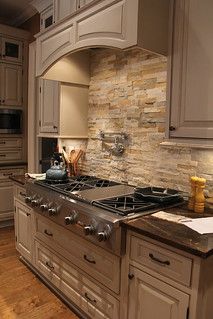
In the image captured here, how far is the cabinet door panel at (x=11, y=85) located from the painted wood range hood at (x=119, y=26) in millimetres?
1788

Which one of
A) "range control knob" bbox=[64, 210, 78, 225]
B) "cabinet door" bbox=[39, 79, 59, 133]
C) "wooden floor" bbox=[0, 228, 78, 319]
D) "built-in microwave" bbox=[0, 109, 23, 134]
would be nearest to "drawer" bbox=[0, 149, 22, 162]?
"built-in microwave" bbox=[0, 109, 23, 134]

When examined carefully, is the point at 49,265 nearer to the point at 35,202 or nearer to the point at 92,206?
the point at 35,202

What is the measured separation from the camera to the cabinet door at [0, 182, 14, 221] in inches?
148

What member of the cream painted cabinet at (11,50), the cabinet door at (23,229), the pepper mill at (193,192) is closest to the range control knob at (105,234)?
the pepper mill at (193,192)

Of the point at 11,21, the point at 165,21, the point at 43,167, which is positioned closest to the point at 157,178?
the point at 165,21

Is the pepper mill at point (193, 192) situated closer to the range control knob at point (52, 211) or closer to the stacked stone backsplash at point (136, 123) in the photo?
the stacked stone backsplash at point (136, 123)

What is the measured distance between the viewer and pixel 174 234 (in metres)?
1.31

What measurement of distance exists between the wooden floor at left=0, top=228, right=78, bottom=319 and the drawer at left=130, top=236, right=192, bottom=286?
39.9 inches

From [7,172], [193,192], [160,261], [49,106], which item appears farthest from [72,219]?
[7,172]

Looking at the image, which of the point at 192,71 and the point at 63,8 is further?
the point at 63,8

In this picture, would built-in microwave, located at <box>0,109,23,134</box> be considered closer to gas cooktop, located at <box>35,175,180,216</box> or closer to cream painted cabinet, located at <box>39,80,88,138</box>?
cream painted cabinet, located at <box>39,80,88,138</box>

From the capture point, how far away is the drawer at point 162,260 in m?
1.23

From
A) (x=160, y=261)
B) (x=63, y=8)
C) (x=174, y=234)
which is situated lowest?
(x=160, y=261)

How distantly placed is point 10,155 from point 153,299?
306 cm
